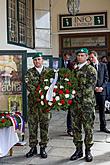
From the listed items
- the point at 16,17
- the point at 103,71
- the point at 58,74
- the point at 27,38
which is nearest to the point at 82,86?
the point at 58,74

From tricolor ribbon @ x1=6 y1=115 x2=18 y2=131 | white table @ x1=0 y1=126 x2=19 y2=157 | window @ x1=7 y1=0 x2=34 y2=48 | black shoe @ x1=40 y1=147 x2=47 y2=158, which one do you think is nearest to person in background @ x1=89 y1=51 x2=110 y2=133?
black shoe @ x1=40 y1=147 x2=47 y2=158

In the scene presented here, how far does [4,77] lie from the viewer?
7.18 metres

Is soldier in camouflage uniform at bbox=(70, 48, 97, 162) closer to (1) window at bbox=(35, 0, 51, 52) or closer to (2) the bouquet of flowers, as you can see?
(2) the bouquet of flowers

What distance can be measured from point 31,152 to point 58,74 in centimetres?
131

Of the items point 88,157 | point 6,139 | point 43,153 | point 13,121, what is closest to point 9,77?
point 13,121

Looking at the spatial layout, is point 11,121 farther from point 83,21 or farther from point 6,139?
point 83,21

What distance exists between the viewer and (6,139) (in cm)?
559

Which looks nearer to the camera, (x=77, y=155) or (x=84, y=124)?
(x=84, y=124)

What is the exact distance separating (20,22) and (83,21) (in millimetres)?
4216

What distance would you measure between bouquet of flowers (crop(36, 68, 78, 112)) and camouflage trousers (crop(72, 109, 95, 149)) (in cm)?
19

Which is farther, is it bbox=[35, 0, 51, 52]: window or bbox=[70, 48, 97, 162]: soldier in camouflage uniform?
bbox=[35, 0, 51, 52]: window

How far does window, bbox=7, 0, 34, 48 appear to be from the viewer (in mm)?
9344

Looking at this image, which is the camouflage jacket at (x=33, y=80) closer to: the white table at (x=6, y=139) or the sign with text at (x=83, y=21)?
the white table at (x=6, y=139)

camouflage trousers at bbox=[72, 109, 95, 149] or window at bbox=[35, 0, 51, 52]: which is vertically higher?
window at bbox=[35, 0, 51, 52]
